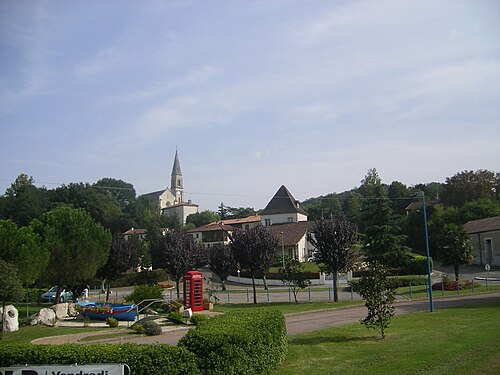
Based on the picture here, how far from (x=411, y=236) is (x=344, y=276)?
70.8ft

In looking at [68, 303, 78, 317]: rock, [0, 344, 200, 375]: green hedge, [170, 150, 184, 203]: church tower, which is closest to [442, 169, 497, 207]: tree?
[68, 303, 78, 317]: rock

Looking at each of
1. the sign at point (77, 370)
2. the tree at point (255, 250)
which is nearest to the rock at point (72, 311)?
the tree at point (255, 250)

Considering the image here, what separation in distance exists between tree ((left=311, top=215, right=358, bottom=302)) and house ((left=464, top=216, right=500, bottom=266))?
94.0 feet

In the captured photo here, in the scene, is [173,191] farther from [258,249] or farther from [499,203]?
[258,249]

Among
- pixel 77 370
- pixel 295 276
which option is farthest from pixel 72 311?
pixel 77 370

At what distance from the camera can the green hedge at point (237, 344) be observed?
10.3 m

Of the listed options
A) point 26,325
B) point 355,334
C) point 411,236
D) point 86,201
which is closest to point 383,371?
point 355,334

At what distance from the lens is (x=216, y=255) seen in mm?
45719

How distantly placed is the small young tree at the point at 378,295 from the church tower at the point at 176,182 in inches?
6138

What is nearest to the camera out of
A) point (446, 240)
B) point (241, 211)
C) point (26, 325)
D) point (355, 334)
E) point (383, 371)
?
point (383, 371)

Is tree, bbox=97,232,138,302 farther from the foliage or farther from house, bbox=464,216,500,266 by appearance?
house, bbox=464,216,500,266

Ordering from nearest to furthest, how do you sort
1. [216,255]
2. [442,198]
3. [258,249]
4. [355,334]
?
1. [355,334]
2. [258,249]
3. [216,255]
4. [442,198]

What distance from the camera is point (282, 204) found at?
8788cm

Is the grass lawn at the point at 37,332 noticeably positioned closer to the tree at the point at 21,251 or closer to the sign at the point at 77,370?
the tree at the point at 21,251
